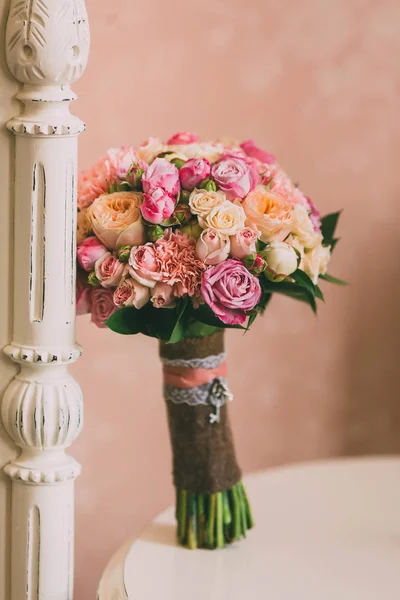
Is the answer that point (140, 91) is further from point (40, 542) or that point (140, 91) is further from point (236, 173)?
point (40, 542)

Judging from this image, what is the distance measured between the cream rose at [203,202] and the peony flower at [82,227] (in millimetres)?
157

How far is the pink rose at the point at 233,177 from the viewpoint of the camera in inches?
54.2

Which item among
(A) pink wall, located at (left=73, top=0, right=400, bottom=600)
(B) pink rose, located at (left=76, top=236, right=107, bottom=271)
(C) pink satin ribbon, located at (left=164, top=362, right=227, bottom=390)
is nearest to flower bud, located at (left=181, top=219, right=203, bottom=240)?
(B) pink rose, located at (left=76, top=236, right=107, bottom=271)

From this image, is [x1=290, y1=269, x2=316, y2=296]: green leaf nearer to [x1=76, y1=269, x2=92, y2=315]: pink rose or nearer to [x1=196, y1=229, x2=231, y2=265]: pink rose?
[x1=196, y1=229, x2=231, y2=265]: pink rose

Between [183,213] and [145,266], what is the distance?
0.10 m

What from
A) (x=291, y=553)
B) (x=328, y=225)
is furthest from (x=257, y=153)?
(x=291, y=553)

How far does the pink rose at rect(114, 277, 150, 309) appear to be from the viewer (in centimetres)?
134

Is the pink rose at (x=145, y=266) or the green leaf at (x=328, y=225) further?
the green leaf at (x=328, y=225)

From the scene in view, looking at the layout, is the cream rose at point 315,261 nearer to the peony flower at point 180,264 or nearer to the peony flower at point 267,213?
the peony flower at point 267,213

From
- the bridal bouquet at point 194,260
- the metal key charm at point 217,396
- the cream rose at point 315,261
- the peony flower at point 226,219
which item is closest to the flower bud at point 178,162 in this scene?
the bridal bouquet at point 194,260

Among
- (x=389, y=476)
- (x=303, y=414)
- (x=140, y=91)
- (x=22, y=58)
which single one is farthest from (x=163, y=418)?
(x=22, y=58)

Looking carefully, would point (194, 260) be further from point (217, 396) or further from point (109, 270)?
point (217, 396)

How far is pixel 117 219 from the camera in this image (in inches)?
53.6

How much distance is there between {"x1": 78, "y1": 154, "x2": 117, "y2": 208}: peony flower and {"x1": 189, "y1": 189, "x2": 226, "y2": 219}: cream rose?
0.46ft
